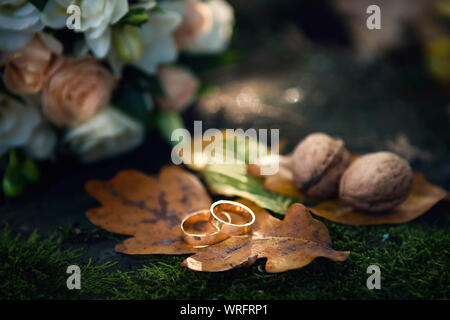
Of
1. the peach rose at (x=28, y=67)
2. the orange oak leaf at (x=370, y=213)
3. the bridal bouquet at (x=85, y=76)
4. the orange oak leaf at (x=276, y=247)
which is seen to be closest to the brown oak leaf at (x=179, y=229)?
the orange oak leaf at (x=276, y=247)

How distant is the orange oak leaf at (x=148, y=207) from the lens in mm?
972

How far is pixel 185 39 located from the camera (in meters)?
1.44

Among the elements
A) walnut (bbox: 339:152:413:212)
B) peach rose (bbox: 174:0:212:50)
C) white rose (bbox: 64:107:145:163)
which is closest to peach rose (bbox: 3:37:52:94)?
white rose (bbox: 64:107:145:163)

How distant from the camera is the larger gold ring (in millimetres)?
964

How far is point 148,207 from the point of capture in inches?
42.8

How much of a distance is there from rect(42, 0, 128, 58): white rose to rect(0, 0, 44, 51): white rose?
0.10 feet

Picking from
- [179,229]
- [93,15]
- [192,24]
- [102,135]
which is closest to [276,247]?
[179,229]

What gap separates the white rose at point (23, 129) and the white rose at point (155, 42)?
28 centimetres

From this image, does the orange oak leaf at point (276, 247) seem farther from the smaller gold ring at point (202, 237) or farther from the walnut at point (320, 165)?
the walnut at point (320, 165)

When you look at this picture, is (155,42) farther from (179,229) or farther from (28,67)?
(179,229)

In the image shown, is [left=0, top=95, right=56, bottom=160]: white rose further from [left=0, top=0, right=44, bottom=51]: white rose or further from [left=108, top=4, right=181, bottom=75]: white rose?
[left=108, top=4, right=181, bottom=75]: white rose

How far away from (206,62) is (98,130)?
53 centimetres
